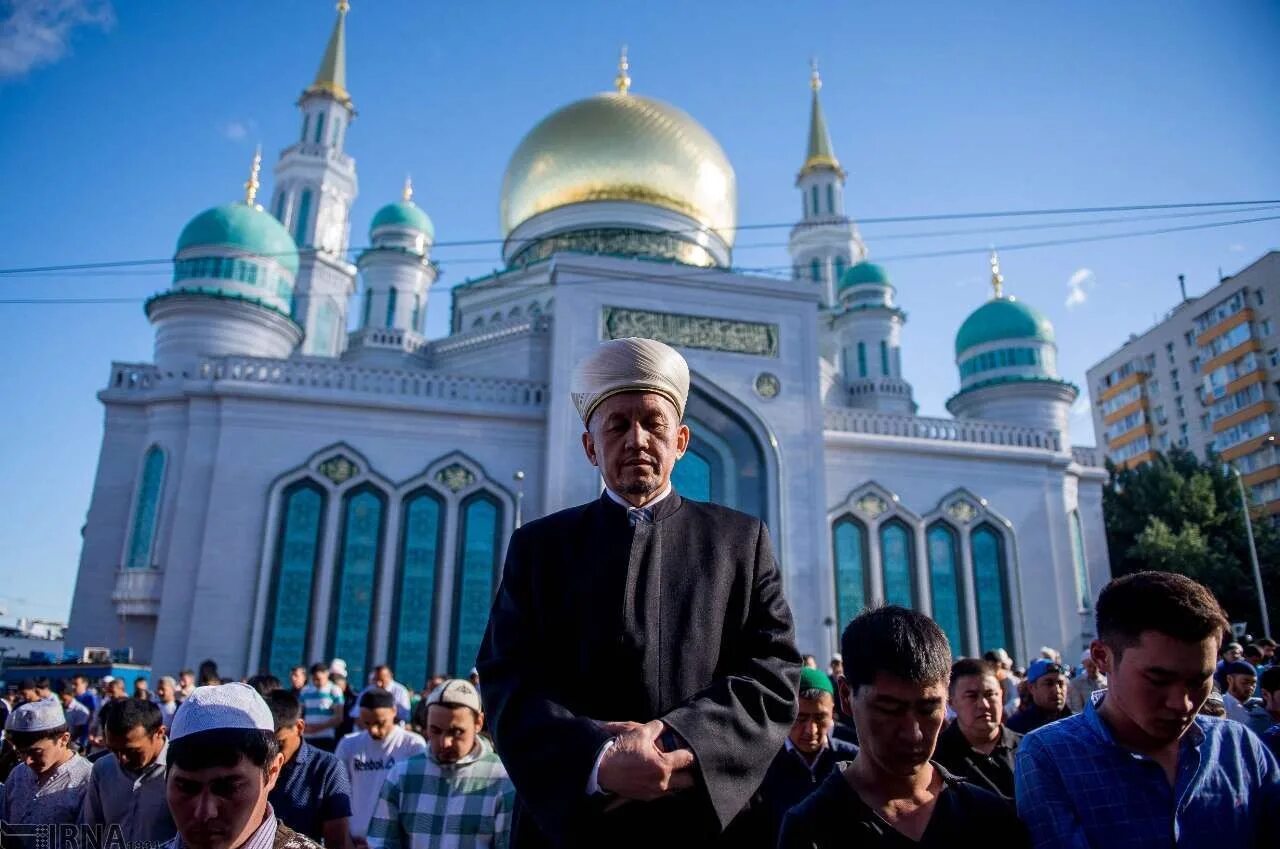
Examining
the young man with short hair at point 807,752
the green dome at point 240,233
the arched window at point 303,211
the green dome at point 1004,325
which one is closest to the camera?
the young man with short hair at point 807,752

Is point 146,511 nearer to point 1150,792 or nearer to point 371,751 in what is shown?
point 371,751

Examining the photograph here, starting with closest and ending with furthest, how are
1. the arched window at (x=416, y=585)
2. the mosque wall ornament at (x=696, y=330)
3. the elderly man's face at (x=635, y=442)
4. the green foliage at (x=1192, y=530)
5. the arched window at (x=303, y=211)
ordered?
the elderly man's face at (x=635, y=442)
the arched window at (x=416, y=585)
the mosque wall ornament at (x=696, y=330)
the green foliage at (x=1192, y=530)
the arched window at (x=303, y=211)

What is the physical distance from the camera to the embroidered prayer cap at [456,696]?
318 cm

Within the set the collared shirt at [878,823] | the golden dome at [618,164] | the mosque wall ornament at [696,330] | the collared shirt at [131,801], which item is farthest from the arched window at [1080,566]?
the collared shirt at [878,823]

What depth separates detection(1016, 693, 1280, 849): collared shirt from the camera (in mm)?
1708

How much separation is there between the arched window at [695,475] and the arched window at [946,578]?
398cm

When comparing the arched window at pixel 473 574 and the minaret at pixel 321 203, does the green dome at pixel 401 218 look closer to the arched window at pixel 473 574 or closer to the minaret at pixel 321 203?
the minaret at pixel 321 203

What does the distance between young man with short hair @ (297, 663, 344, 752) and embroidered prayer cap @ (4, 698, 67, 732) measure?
7.57 feet

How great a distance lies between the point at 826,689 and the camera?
128 inches

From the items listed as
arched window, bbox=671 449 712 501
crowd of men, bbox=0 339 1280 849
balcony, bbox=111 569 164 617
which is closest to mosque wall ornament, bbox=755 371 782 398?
arched window, bbox=671 449 712 501

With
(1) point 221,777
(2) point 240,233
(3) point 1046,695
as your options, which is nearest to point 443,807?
(1) point 221,777

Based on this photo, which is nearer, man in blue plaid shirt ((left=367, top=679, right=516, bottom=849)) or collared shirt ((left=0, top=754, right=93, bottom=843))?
man in blue plaid shirt ((left=367, top=679, right=516, bottom=849))

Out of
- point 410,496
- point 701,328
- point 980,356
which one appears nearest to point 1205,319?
point 980,356

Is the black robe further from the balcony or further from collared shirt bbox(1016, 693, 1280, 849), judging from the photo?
the balcony
